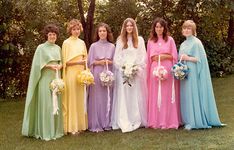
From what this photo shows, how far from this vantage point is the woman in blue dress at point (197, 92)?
8.14m

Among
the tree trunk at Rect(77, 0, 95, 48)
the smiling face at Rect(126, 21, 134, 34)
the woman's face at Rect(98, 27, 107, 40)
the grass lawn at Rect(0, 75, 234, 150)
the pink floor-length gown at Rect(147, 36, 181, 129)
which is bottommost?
the grass lawn at Rect(0, 75, 234, 150)

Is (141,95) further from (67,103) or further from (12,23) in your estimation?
(12,23)

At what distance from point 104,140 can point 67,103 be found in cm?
103

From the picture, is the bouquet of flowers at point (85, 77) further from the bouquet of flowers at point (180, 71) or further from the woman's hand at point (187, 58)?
the woman's hand at point (187, 58)

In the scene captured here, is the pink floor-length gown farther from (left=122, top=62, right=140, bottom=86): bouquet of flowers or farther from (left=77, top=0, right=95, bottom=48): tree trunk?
(left=77, top=0, right=95, bottom=48): tree trunk

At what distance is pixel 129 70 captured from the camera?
807cm

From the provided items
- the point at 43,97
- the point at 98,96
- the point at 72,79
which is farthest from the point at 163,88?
the point at 43,97

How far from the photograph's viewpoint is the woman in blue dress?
8.14 meters

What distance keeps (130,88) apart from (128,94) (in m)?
0.12

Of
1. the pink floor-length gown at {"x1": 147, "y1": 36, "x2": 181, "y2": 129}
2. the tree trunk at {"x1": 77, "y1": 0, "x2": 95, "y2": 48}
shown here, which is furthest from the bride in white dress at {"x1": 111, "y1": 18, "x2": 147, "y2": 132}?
the tree trunk at {"x1": 77, "y1": 0, "x2": 95, "y2": 48}

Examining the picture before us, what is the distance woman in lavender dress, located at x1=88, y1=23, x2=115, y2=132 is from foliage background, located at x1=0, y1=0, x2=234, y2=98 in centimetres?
504

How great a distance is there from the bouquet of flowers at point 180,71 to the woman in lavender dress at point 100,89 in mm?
1212

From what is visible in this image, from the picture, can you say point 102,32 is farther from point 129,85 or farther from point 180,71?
point 180,71

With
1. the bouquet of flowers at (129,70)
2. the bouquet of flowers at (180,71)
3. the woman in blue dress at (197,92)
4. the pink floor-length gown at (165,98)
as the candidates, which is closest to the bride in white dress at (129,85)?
the bouquet of flowers at (129,70)
